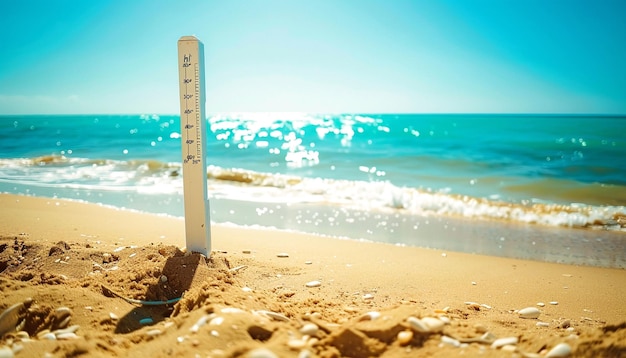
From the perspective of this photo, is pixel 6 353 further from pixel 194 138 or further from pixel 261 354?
pixel 194 138

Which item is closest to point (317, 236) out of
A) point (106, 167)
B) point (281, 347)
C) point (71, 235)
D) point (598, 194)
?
point (71, 235)

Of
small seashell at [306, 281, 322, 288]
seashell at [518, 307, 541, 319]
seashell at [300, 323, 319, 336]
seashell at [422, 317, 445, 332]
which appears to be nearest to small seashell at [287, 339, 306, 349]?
seashell at [300, 323, 319, 336]

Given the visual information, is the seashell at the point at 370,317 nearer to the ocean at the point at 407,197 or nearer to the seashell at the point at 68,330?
the seashell at the point at 68,330

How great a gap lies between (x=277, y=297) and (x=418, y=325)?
1411mm

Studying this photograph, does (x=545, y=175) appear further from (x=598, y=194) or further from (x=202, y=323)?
(x=202, y=323)

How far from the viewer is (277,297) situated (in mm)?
3164

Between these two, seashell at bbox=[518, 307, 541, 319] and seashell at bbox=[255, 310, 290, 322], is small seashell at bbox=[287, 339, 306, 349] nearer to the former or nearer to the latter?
seashell at bbox=[255, 310, 290, 322]

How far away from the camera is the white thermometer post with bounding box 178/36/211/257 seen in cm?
322

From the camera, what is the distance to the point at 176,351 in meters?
1.93

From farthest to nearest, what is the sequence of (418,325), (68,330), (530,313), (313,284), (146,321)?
(313,284), (530,313), (146,321), (68,330), (418,325)

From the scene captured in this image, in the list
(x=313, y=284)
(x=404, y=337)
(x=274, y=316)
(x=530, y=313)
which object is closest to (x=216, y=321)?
(x=274, y=316)

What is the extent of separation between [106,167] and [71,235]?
452 inches

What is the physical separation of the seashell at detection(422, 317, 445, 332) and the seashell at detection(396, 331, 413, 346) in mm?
104

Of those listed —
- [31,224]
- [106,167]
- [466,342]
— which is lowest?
[466,342]
